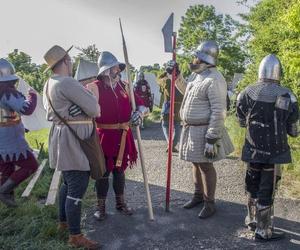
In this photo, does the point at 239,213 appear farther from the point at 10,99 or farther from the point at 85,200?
the point at 10,99

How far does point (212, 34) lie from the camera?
4741 cm

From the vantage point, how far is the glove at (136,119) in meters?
5.03

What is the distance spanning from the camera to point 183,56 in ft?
148

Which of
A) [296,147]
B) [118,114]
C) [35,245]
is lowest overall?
[35,245]

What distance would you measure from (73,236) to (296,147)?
15.4 feet

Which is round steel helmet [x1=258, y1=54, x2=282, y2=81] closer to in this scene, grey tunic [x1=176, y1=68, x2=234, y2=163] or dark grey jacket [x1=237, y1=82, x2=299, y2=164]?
dark grey jacket [x1=237, y1=82, x2=299, y2=164]

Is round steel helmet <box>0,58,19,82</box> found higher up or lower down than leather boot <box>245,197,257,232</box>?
higher up

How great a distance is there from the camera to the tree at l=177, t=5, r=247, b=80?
146 ft

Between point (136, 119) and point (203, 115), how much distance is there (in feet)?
2.49

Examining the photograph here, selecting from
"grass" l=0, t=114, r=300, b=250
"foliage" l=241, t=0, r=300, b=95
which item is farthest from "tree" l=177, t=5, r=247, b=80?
"grass" l=0, t=114, r=300, b=250

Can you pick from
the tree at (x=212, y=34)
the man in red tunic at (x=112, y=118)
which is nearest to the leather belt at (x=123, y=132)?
the man in red tunic at (x=112, y=118)

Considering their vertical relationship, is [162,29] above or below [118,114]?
above

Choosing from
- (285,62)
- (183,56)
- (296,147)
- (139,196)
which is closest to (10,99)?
(139,196)

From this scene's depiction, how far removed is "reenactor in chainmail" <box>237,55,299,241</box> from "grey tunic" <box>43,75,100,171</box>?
5.25 ft
